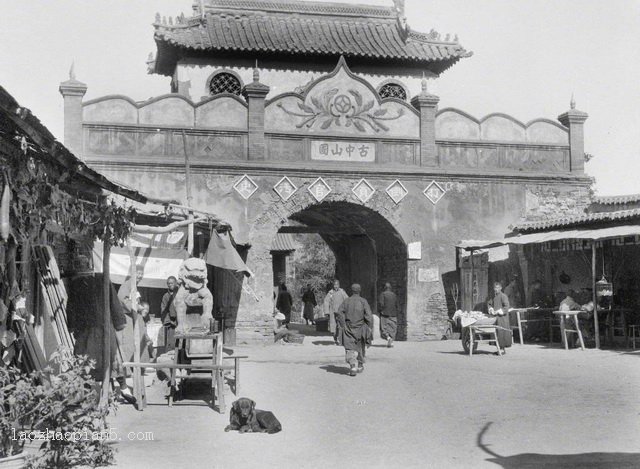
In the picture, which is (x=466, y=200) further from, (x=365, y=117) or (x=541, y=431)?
(x=541, y=431)

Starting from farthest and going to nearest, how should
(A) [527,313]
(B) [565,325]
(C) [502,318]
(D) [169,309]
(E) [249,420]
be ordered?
(A) [527,313]
(B) [565,325]
(C) [502,318]
(D) [169,309]
(E) [249,420]

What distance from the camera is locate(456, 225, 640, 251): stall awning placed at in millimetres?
16152

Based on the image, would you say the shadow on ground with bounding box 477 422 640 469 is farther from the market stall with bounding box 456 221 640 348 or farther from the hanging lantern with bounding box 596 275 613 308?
the hanging lantern with bounding box 596 275 613 308

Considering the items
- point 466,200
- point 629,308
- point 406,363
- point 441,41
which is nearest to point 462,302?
point 466,200

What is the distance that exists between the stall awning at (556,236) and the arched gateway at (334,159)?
869 millimetres

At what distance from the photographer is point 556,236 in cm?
1791

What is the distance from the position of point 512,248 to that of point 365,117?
5034 millimetres

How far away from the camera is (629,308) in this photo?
1753 centimetres

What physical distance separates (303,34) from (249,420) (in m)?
17.8

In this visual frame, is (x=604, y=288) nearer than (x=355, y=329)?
No

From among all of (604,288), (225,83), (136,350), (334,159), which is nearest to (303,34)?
(225,83)

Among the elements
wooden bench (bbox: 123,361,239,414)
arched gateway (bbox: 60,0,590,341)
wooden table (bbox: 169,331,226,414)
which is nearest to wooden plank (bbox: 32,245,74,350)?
wooden bench (bbox: 123,361,239,414)

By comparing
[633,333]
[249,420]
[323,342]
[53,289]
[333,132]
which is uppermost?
[333,132]

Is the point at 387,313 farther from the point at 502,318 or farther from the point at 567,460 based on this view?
the point at 567,460
